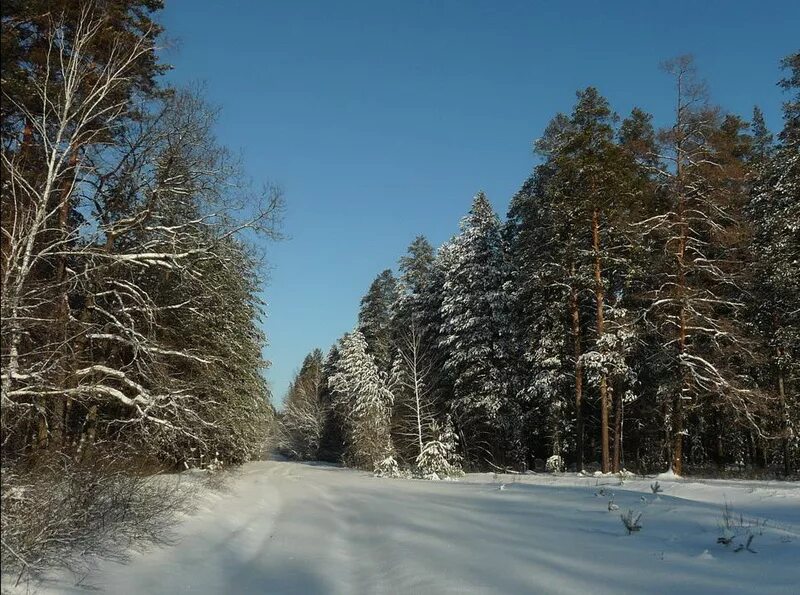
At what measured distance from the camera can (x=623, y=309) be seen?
22.4 meters

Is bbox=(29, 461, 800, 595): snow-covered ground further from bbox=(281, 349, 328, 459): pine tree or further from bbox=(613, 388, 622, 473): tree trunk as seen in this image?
bbox=(281, 349, 328, 459): pine tree

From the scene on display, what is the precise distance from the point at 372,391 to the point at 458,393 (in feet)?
23.3

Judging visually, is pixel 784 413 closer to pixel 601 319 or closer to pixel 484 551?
pixel 601 319

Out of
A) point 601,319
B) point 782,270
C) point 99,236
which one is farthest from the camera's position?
point 601,319

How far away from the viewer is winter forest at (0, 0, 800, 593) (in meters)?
7.96

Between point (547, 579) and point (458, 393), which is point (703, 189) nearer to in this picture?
point (458, 393)

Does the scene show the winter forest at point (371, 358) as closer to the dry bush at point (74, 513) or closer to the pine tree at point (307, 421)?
the dry bush at point (74, 513)

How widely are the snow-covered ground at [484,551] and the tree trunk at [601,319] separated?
27.7ft

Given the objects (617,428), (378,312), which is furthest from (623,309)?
(378,312)

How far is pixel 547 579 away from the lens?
637 centimetres

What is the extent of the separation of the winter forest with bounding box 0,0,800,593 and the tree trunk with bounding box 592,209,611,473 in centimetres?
12

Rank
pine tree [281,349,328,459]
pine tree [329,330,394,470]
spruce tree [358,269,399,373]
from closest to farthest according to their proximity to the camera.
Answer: pine tree [329,330,394,470] < spruce tree [358,269,399,373] < pine tree [281,349,328,459]

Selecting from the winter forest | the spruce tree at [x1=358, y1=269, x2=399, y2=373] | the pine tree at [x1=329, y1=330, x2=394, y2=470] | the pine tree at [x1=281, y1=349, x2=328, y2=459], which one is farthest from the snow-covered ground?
the pine tree at [x1=281, y1=349, x2=328, y2=459]

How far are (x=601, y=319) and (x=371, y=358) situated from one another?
19894mm
